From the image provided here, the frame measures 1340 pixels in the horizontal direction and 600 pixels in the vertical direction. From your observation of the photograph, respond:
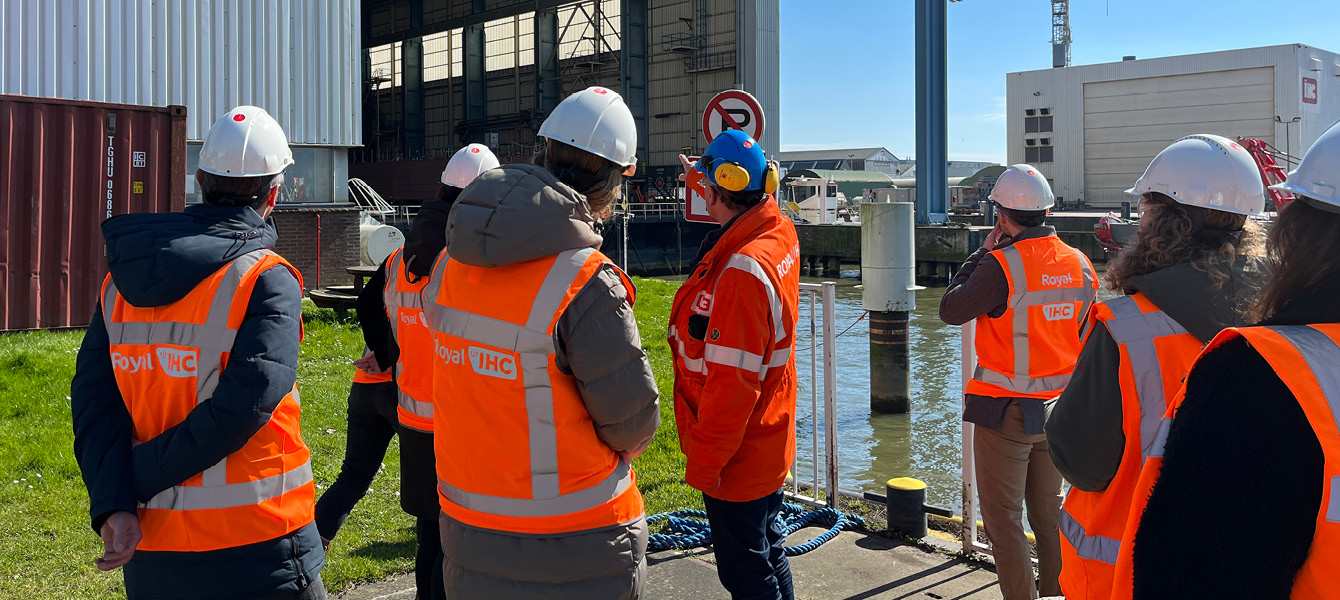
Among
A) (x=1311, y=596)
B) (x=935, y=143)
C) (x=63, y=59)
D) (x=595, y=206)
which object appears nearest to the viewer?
(x=1311, y=596)

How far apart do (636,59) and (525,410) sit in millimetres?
38711

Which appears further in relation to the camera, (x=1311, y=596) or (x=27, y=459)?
(x=27, y=459)

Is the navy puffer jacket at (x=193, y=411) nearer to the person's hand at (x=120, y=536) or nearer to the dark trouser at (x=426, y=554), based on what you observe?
the person's hand at (x=120, y=536)

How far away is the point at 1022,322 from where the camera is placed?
379 cm

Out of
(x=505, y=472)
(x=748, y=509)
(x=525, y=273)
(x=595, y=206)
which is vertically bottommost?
(x=748, y=509)

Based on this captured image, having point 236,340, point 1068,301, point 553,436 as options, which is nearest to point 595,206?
point 553,436

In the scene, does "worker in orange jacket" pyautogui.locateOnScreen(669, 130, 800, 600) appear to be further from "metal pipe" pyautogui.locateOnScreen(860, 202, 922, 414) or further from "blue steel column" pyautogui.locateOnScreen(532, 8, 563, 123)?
"blue steel column" pyautogui.locateOnScreen(532, 8, 563, 123)

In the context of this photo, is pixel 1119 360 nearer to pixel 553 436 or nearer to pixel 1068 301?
pixel 553 436

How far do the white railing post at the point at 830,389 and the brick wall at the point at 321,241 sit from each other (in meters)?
13.4

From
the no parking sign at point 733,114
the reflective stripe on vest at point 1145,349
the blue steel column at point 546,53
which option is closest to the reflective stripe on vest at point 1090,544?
the reflective stripe on vest at point 1145,349

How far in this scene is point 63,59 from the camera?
46.0ft

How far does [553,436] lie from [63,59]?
1506cm

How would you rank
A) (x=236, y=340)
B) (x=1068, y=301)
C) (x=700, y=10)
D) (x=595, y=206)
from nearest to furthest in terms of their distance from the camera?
(x=236, y=340), (x=595, y=206), (x=1068, y=301), (x=700, y=10)

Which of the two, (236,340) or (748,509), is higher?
(236,340)
